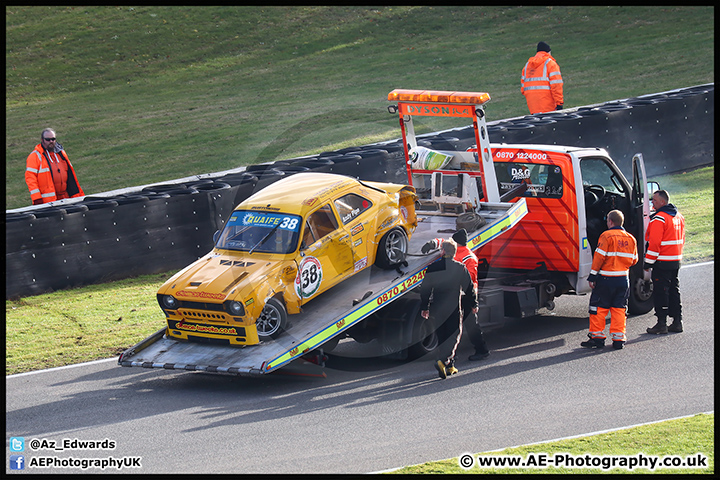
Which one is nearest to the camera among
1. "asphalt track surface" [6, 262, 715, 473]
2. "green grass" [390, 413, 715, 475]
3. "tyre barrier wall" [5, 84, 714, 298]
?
"green grass" [390, 413, 715, 475]

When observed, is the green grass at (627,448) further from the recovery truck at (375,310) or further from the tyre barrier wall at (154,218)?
the tyre barrier wall at (154,218)

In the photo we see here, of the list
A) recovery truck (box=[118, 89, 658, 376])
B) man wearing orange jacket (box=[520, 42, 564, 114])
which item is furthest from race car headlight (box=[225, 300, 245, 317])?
man wearing orange jacket (box=[520, 42, 564, 114])

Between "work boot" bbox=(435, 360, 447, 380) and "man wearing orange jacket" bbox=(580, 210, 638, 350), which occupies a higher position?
"man wearing orange jacket" bbox=(580, 210, 638, 350)

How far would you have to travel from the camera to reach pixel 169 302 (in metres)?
10.5

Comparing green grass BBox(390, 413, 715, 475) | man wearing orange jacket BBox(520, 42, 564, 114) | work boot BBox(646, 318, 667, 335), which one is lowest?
work boot BBox(646, 318, 667, 335)

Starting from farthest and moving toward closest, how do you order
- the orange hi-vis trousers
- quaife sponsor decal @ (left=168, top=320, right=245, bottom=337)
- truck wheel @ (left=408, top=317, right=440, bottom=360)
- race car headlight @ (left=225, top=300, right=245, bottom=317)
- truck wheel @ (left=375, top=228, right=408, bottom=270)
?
1. truck wheel @ (left=375, top=228, right=408, bottom=270)
2. the orange hi-vis trousers
3. truck wheel @ (left=408, top=317, right=440, bottom=360)
4. quaife sponsor decal @ (left=168, top=320, right=245, bottom=337)
5. race car headlight @ (left=225, top=300, right=245, bottom=317)

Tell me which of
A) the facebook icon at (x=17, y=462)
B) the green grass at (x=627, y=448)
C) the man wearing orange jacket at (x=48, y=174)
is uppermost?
the man wearing orange jacket at (x=48, y=174)

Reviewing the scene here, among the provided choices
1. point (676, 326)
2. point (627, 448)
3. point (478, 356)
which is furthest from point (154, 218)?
point (627, 448)

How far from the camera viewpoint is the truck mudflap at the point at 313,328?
32.2 feet

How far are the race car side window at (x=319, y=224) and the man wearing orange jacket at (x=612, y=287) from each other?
357cm

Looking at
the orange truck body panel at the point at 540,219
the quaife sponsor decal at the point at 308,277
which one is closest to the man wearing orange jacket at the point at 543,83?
the orange truck body panel at the point at 540,219

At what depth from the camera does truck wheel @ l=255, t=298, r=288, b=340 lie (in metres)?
10.2

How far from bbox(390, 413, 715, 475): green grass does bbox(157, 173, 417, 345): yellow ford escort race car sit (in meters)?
3.18

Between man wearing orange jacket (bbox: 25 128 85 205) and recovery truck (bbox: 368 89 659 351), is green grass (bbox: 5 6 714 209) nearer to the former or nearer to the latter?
man wearing orange jacket (bbox: 25 128 85 205)
